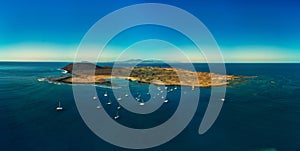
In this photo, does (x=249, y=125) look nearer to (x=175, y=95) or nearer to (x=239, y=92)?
(x=175, y=95)

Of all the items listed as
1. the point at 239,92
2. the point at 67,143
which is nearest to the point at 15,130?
the point at 67,143

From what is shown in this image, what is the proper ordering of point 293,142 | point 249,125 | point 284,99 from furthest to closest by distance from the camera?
1. point 284,99
2. point 249,125
3. point 293,142

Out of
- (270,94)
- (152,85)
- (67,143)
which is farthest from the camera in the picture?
(152,85)

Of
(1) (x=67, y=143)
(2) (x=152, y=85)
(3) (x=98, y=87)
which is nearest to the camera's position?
(1) (x=67, y=143)

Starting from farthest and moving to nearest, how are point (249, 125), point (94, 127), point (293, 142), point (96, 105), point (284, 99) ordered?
point (284, 99) < point (96, 105) < point (249, 125) < point (94, 127) < point (293, 142)

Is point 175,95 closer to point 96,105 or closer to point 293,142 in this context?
point 96,105

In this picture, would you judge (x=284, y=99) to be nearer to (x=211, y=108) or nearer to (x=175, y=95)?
(x=211, y=108)

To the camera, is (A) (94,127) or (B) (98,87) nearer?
(A) (94,127)

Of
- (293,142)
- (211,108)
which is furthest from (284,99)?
(293,142)

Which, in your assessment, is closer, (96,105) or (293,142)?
(293,142)
